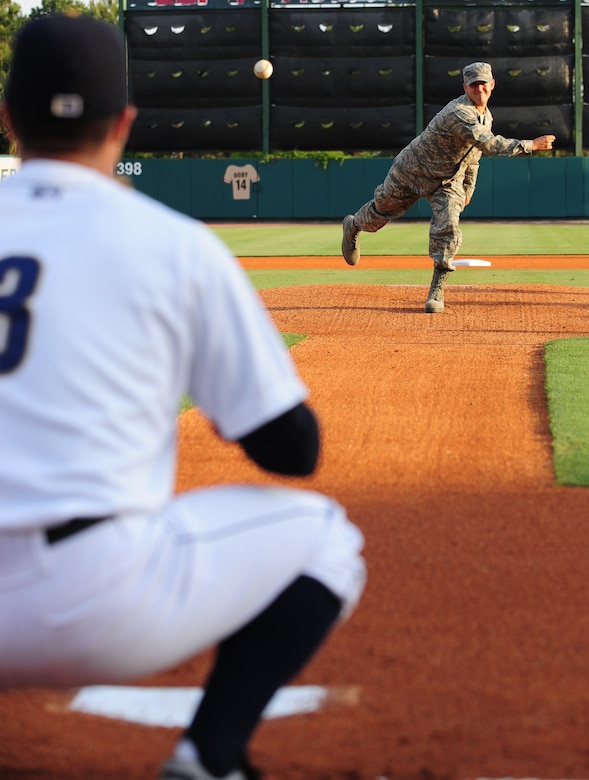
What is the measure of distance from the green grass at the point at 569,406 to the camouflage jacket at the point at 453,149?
5.53ft

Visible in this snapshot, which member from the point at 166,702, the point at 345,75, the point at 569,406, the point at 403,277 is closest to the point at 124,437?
the point at 166,702

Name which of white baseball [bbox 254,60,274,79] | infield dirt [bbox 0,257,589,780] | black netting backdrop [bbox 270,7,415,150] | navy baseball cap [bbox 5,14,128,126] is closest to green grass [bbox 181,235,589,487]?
infield dirt [bbox 0,257,589,780]

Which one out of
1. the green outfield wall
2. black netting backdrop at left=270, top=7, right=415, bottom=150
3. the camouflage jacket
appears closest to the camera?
the camouflage jacket

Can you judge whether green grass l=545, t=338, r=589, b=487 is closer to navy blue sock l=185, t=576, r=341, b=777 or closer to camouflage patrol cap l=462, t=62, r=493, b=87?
camouflage patrol cap l=462, t=62, r=493, b=87

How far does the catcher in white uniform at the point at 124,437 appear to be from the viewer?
5.41 feet

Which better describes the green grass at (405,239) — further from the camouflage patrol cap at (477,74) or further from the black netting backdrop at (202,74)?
the camouflage patrol cap at (477,74)

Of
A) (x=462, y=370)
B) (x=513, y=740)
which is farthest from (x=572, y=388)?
(x=513, y=740)

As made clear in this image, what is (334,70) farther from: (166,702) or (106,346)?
(106,346)

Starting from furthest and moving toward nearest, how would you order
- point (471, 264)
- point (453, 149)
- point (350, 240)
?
point (471, 264) → point (350, 240) → point (453, 149)

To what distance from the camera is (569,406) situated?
599 cm

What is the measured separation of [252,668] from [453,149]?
7905 mm

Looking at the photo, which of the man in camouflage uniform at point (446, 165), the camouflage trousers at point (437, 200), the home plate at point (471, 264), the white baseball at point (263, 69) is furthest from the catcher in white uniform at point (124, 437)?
the white baseball at point (263, 69)

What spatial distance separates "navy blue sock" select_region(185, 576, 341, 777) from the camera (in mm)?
1810

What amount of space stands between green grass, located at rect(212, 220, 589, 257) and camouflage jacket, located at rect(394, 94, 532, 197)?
8541 mm
